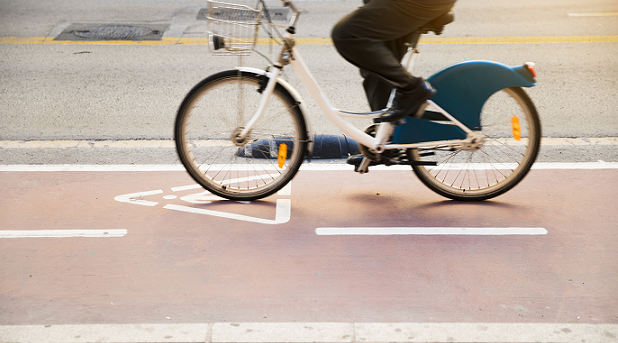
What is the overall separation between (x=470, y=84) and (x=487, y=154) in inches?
27.6

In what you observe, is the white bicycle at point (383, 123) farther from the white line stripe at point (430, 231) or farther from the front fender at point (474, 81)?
the white line stripe at point (430, 231)

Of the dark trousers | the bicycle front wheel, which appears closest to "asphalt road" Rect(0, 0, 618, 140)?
the bicycle front wheel

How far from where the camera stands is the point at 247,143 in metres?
4.01

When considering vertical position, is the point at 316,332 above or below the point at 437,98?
below

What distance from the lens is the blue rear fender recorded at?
385cm

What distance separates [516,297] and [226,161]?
249 cm

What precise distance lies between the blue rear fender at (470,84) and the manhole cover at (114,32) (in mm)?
6310

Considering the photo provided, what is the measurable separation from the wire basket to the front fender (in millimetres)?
1194

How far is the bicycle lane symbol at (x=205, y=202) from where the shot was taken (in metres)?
3.98

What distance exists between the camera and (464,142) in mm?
3969

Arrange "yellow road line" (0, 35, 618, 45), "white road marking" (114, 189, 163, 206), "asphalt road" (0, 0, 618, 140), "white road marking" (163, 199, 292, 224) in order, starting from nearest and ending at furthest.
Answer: "white road marking" (163, 199, 292, 224) < "white road marking" (114, 189, 163, 206) < "asphalt road" (0, 0, 618, 140) < "yellow road line" (0, 35, 618, 45)

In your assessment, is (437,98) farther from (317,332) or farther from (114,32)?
(114,32)

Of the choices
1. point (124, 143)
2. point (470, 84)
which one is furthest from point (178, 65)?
point (470, 84)

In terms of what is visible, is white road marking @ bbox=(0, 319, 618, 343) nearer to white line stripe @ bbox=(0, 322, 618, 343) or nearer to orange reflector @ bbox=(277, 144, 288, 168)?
white line stripe @ bbox=(0, 322, 618, 343)
